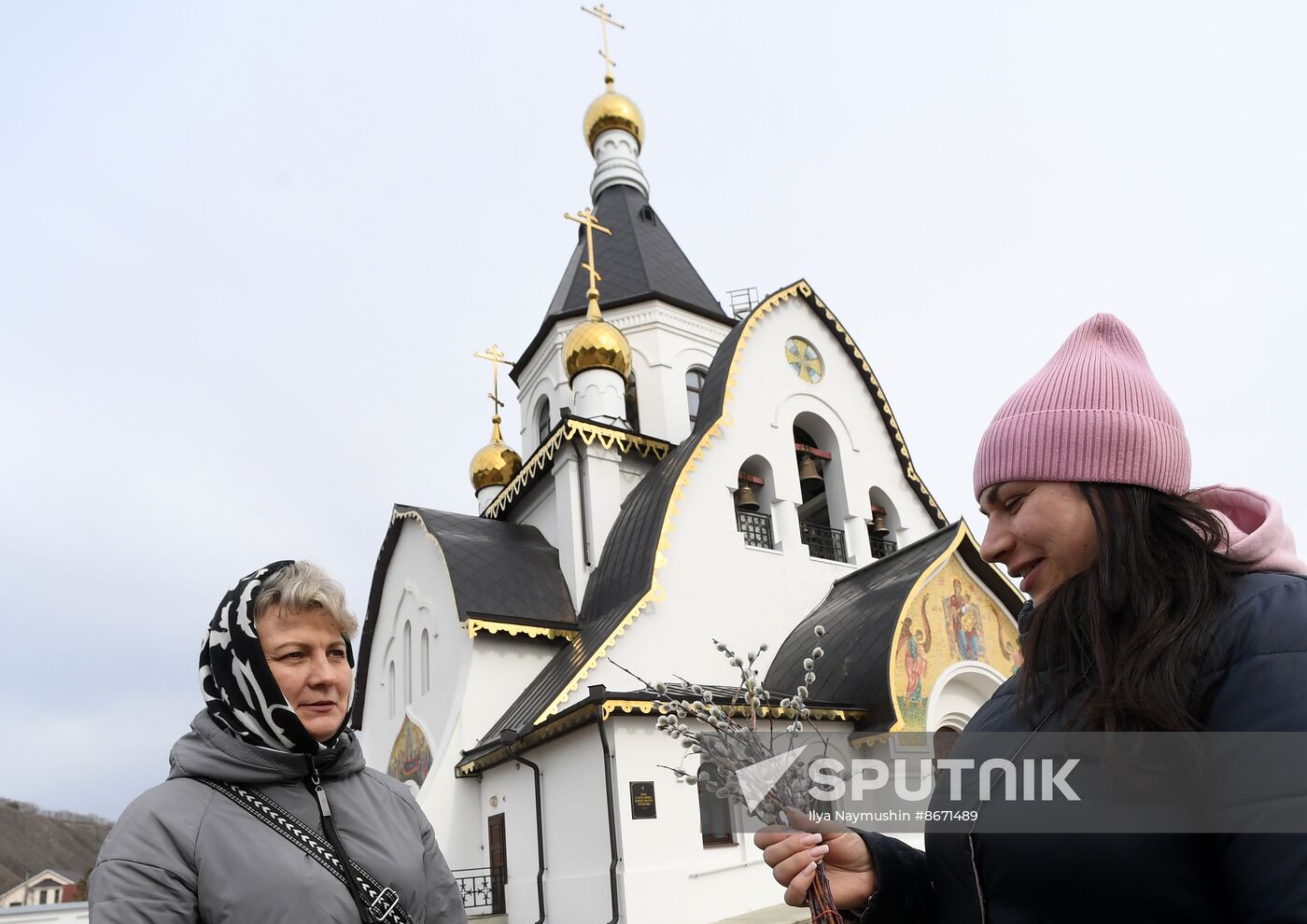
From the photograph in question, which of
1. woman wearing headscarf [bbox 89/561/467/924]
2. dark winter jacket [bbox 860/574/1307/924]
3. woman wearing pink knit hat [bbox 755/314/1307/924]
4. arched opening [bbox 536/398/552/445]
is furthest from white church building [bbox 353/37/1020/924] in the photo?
dark winter jacket [bbox 860/574/1307/924]

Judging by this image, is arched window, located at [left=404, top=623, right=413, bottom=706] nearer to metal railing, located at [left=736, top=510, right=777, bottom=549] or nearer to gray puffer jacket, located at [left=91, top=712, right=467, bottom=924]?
metal railing, located at [left=736, top=510, right=777, bottom=549]

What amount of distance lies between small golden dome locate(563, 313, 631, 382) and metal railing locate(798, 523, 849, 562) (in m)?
3.86

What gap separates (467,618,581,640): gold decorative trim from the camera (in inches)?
448

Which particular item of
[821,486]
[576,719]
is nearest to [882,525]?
[821,486]

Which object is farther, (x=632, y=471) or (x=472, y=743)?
(x=632, y=471)

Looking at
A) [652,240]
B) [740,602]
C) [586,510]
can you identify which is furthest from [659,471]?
[652,240]

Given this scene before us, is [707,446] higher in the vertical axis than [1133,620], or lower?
higher

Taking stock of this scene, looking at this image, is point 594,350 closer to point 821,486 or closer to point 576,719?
point 821,486

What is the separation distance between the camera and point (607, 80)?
22.3m

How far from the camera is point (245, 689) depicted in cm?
202

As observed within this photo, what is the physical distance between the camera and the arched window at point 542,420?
17.6 meters

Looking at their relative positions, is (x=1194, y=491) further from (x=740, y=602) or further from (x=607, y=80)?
(x=607, y=80)

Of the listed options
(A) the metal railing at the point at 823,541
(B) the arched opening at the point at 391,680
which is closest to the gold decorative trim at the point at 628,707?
(A) the metal railing at the point at 823,541

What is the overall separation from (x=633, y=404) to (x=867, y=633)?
22.5ft
